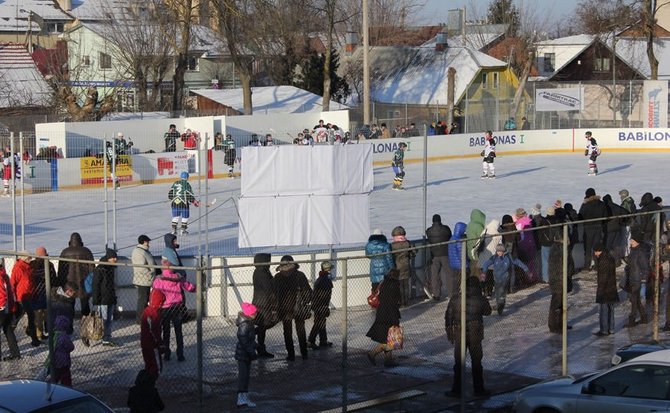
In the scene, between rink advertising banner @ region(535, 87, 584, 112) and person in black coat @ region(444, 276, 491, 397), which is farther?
rink advertising banner @ region(535, 87, 584, 112)

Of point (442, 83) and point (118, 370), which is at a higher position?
point (442, 83)

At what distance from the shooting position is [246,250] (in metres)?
19.0

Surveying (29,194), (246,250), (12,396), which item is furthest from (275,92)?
(12,396)

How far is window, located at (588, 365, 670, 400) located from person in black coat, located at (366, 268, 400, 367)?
8.73ft

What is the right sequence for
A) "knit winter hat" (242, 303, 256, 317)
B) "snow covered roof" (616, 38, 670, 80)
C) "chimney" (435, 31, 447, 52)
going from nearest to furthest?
"knit winter hat" (242, 303, 256, 317), "chimney" (435, 31, 447, 52), "snow covered roof" (616, 38, 670, 80)

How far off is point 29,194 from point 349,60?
48667 millimetres

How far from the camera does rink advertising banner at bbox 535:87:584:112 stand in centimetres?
4950

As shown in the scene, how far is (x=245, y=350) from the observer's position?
11.5m

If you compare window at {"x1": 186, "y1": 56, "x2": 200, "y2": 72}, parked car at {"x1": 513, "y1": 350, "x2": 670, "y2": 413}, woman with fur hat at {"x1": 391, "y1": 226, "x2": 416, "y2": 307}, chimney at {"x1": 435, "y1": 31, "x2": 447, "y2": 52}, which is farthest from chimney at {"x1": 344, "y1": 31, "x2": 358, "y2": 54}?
parked car at {"x1": 513, "y1": 350, "x2": 670, "y2": 413}

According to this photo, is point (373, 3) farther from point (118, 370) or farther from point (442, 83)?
point (118, 370)

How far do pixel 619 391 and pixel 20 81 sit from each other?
4979cm

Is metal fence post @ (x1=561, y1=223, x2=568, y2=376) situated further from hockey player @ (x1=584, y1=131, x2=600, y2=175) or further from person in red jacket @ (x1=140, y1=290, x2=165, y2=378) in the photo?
hockey player @ (x1=584, y1=131, x2=600, y2=175)

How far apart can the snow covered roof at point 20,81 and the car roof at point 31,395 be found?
150 ft

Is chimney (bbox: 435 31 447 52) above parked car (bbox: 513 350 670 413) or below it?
above
